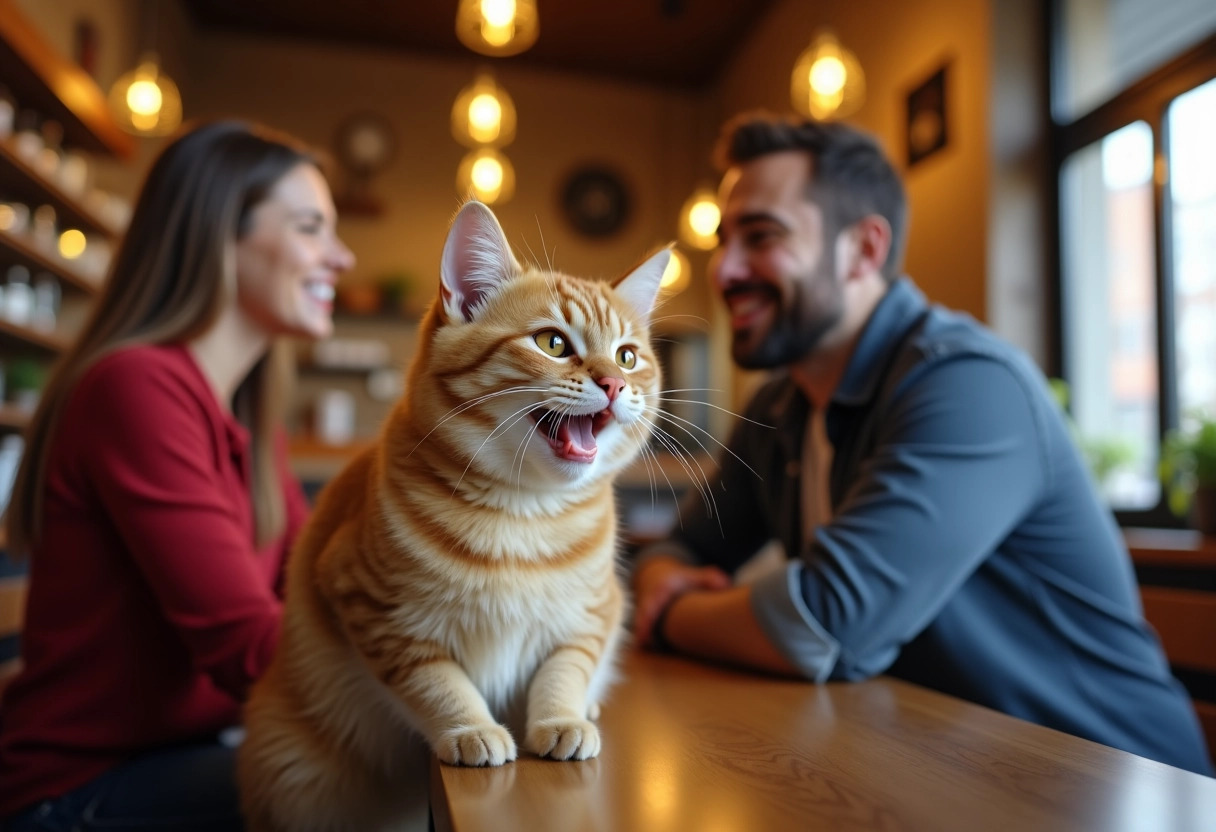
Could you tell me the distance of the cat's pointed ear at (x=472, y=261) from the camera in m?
0.80

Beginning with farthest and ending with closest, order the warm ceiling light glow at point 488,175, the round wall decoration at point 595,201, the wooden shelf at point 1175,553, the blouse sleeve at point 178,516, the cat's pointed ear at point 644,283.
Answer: the round wall decoration at point 595,201 → the warm ceiling light glow at point 488,175 → the wooden shelf at point 1175,553 → the blouse sleeve at point 178,516 → the cat's pointed ear at point 644,283

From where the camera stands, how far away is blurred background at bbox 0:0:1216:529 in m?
3.03

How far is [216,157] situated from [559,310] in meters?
0.97

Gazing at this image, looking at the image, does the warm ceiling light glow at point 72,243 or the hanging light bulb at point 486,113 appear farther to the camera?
the warm ceiling light glow at point 72,243

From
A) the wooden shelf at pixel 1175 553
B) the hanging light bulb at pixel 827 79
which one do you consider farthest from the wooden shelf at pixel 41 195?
the wooden shelf at pixel 1175 553

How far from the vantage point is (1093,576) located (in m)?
1.32

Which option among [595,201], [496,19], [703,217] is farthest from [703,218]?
[595,201]

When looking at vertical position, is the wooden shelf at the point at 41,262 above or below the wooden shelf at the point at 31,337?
above

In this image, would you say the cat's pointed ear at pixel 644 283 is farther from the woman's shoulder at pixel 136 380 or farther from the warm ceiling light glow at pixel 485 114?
the warm ceiling light glow at pixel 485 114

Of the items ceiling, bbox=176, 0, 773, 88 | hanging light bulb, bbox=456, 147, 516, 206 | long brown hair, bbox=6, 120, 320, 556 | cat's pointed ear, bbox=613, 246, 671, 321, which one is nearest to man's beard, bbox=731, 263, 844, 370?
cat's pointed ear, bbox=613, 246, 671, 321

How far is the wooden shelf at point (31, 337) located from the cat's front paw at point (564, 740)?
3578 mm

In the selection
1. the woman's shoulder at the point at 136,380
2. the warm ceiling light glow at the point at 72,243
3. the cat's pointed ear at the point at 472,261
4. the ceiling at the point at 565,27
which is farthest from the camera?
the ceiling at the point at 565,27

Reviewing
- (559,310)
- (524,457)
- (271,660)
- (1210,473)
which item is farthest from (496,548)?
(1210,473)

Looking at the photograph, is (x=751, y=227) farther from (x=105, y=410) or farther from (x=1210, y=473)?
(x=1210, y=473)
